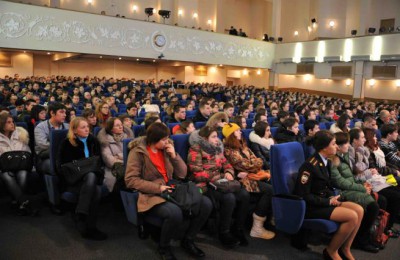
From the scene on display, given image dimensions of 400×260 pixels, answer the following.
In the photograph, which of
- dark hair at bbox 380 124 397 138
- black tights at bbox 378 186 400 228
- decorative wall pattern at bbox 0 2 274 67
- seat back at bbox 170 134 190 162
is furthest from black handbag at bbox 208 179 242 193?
decorative wall pattern at bbox 0 2 274 67

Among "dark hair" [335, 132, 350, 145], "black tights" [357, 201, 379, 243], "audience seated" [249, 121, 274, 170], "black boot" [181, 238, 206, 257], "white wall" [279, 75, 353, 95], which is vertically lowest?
"black boot" [181, 238, 206, 257]

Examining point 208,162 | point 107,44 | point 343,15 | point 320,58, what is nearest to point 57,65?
point 107,44

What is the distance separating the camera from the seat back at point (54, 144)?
11.6ft

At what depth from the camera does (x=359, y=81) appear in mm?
18109

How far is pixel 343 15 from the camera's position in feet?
70.5

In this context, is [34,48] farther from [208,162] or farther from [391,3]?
[391,3]

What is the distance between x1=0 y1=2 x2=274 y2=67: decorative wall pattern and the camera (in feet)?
45.8

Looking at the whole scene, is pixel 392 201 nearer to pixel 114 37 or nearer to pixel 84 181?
pixel 84 181

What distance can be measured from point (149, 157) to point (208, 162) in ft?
2.21

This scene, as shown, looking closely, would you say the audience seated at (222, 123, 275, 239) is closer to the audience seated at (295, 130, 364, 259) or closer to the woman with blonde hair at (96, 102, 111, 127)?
the audience seated at (295, 130, 364, 259)

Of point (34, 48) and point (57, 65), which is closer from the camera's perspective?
point (34, 48)

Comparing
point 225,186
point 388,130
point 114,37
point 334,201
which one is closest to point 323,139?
point 334,201

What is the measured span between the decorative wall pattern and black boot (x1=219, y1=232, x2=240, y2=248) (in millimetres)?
13367

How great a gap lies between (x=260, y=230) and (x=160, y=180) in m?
1.13
